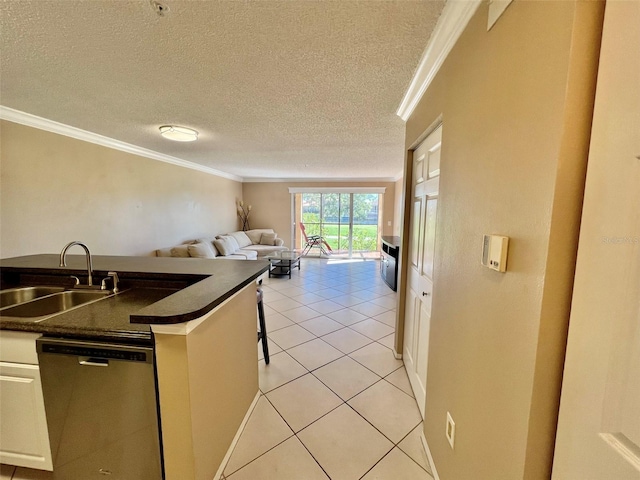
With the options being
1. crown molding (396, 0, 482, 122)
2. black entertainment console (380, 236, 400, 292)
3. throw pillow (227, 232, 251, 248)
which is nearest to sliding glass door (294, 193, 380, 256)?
throw pillow (227, 232, 251, 248)

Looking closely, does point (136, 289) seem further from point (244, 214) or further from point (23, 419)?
point (244, 214)

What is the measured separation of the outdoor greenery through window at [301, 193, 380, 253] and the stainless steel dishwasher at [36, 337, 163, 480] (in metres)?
6.58

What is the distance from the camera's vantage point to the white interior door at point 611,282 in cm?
50

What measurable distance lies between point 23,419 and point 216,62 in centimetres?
209

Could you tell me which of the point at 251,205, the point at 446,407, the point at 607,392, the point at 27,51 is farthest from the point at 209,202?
the point at 607,392

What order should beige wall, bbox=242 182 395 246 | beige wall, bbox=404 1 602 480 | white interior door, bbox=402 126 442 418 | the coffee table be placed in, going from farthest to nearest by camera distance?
beige wall, bbox=242 182 395 246 < the coffee table < white interior door, bbox=402 126 442 418 < beige wall, bbox=404 1 602 480

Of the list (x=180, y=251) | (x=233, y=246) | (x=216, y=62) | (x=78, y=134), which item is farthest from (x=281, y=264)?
(x=216, y=62)

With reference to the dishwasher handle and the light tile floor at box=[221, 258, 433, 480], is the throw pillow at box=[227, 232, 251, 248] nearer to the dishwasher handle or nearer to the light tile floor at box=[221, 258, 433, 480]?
the light tile floor at box=[221, 258, 433, 480]

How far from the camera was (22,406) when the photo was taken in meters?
1.23

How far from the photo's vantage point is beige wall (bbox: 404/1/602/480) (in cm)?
61

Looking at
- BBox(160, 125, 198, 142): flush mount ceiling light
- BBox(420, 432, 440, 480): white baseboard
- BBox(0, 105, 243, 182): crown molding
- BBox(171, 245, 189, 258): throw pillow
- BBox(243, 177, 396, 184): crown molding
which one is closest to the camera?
BBox(420, 432, 440, 480): white baseboard

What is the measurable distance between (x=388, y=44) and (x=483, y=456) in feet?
6.01

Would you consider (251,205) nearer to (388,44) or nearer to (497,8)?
(388,44)

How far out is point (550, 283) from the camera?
648 mm
